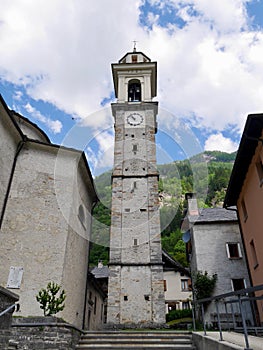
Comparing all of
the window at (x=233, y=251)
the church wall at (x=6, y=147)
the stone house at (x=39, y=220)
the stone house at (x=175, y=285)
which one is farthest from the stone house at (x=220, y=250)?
the stone house at (x=175, y=285)

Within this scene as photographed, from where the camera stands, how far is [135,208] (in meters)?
17.0

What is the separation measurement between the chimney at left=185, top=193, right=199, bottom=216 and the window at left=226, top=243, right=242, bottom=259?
9.66 ft

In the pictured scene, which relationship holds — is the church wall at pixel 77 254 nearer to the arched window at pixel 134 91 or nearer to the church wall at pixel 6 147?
the church wall at pixel 6 147

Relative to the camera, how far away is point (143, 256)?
15328mm

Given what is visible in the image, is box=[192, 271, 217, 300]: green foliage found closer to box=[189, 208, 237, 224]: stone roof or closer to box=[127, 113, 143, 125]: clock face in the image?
box=[189, 208, 237, 224]: stone roof

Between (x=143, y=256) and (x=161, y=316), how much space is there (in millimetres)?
3063

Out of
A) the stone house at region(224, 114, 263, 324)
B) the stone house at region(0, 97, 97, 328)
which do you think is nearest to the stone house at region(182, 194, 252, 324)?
the stone house at region(224, 114, 263, 324)

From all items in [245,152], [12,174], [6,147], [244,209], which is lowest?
[244,209]

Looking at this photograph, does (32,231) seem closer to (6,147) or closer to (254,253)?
(6,147)

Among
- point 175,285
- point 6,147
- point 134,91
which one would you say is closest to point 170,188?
point 6,147

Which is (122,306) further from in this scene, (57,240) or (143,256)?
(57,240)

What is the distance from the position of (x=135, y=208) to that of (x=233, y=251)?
5.98 meters

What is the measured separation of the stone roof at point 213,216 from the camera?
1636cm

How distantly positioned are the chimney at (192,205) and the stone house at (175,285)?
9.48 m
